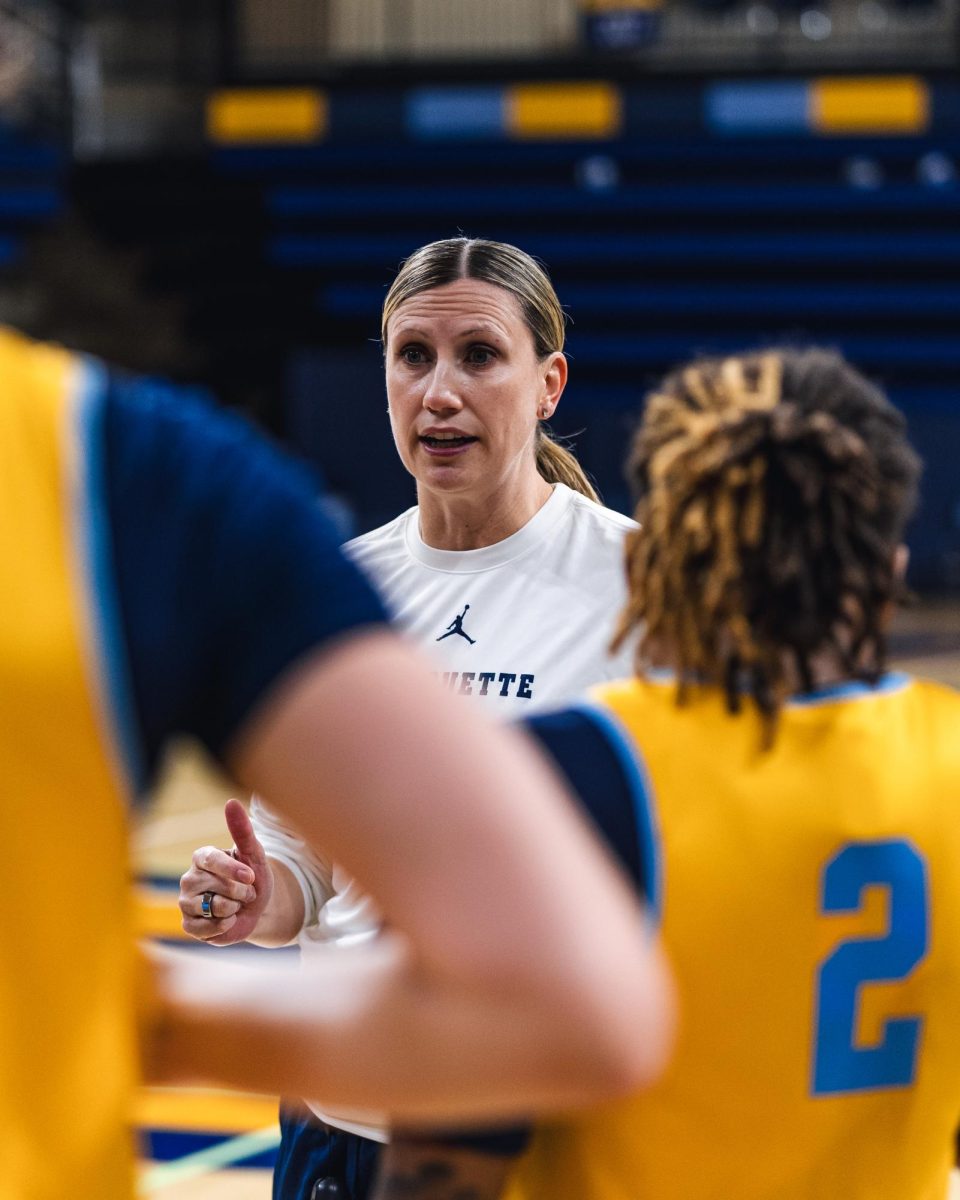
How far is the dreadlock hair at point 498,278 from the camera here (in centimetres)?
212

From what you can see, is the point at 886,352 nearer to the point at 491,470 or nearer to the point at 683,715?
the point at 491,470

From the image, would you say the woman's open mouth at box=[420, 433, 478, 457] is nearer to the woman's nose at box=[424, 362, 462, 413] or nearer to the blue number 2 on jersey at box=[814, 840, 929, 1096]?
the woman's nose at box=[424, 362, 462, 413]

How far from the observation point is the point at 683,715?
1.12 meters

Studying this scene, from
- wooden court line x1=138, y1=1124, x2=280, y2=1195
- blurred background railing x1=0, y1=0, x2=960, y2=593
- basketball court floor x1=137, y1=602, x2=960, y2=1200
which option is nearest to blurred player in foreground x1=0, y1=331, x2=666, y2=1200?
basketball court floor x1=137, y1=602, x2=960, y2=1200

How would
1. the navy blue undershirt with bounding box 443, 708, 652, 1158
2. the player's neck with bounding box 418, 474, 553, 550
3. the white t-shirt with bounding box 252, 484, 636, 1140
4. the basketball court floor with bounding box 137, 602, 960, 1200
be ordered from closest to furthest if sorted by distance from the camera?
the navy blue undershirt with bounding box 443, 708, 652, 1158 → the white t-shirt with bounding box 252, 484, 636, 1140 → the player's neck with bounding box 418, 474, 553, 550 → the basketball court floor with bounding box 137, 602, 960, 1200

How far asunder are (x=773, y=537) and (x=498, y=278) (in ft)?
3.48

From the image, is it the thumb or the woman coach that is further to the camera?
the woman coach

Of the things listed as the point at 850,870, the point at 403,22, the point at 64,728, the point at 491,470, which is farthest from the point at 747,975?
the point at 403,22

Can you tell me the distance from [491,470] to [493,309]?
219 millimetres

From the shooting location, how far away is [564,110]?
1245 cm

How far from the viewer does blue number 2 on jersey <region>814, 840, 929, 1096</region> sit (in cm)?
112

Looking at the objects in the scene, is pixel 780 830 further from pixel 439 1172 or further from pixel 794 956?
pixel 439 1172

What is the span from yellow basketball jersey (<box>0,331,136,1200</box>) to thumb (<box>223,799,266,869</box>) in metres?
0.82

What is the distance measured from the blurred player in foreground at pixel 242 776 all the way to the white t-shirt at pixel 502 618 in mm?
1138
